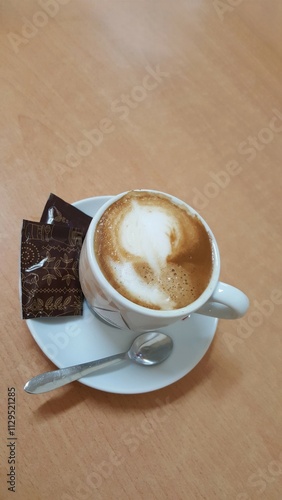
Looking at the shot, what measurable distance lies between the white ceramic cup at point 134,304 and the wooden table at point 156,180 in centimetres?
13

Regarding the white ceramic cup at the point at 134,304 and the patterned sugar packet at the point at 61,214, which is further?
the patterned sugar packet at the point at 61,214

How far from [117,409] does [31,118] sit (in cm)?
56

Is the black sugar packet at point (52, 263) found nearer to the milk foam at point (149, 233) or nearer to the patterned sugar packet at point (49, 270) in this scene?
the patterned sugar packet at point (49, 270)

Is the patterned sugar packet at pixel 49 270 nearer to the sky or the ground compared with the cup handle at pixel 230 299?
nearer to the sky

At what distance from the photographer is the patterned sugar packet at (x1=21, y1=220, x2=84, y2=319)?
0.68m

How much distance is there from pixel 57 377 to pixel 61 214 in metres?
0.27

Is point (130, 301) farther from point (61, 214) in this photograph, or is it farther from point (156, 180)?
point (156, 180)

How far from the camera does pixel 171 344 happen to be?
0.74 m

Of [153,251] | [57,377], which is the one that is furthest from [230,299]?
[57,377]

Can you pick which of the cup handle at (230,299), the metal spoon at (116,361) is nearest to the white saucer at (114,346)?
the metal spoon at (116,361)

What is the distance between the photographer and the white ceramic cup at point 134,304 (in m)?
0.61

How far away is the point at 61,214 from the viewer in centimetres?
75

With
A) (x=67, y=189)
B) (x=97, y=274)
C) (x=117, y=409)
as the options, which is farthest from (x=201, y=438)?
(x=67, y=189)

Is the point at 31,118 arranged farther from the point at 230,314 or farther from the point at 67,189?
the point at 230,314
